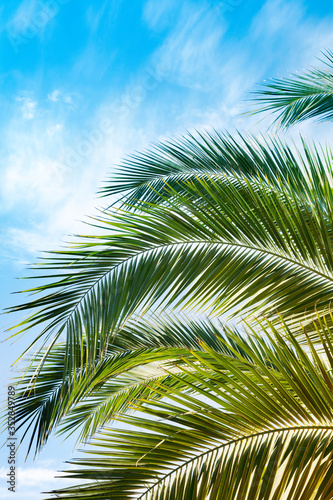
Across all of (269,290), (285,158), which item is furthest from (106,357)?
(285,158)

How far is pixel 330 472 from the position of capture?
1.24 metres

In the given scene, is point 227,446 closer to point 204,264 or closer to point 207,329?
point 204,264

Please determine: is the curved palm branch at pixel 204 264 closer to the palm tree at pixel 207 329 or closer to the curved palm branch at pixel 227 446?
the palm tree at pixel 207 329

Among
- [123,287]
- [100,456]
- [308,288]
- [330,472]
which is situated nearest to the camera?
[330,472]

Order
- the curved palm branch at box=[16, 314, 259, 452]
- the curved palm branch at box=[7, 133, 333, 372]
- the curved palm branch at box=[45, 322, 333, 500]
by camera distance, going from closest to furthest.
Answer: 1. the curved palm branch at box=[45, 322, 333, 500]
2. the curved palm branch at box=[7, 133, 333, 372]
3. the curved palm branch at box=[16, 314, 259, 452]

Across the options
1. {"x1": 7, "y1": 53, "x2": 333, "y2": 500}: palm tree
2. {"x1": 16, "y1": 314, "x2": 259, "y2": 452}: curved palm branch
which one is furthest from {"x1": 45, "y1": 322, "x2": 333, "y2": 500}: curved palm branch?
{"x1": 16, "y1": 314, "x2": 259, "y2": 452}: curved palm branch

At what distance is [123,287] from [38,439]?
6.31ft

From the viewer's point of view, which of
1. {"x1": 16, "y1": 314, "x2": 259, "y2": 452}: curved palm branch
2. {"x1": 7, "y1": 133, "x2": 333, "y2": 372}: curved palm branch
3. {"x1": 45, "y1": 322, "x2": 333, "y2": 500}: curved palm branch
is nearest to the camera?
{"x1": 45, "y1": 322, "x2": 333, "y2": 500}: curved palm branch

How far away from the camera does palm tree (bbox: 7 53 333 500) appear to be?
1.37 metres

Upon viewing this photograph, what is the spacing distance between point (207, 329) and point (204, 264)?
152cm

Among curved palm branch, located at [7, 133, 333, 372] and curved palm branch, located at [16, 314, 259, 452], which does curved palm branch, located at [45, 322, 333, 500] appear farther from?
curved palm branch, located at [16, 314, 259, 452]

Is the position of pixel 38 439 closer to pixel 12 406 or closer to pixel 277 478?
pixel 12 406

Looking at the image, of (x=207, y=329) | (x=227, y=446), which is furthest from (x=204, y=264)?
(x=207, y=329)

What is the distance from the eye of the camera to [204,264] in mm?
2250
